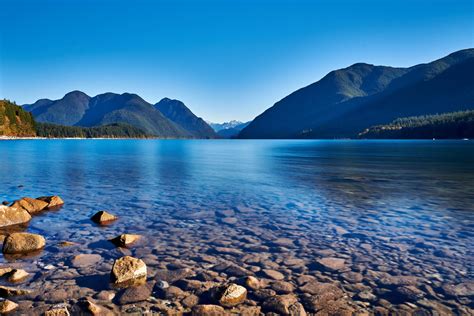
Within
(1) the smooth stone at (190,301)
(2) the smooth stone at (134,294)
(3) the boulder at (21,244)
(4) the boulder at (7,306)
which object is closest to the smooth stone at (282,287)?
(1) the smooth stone at (190,301)

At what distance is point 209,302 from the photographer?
9.26m

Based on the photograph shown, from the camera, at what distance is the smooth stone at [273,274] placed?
1098 centimetres

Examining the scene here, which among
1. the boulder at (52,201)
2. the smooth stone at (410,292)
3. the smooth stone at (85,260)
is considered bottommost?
the smooth stone at (410,292)

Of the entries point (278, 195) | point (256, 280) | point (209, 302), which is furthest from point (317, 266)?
point (278, 195)

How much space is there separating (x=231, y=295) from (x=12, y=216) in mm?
14942

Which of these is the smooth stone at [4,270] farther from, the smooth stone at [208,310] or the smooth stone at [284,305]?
the smooth stone at [284,305]

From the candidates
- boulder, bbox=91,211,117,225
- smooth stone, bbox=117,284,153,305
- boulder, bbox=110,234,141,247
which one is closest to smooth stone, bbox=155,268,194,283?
smooth stone, bbox=117,284,153,305

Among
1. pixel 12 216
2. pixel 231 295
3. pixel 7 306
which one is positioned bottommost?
pixel 231 295

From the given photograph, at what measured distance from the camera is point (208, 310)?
8727 millimetres

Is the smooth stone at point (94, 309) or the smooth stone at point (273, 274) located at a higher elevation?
the smooth stone at point (94, 309)

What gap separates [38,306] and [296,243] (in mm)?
9876

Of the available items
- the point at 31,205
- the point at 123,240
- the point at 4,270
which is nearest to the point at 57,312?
the point at 4,270

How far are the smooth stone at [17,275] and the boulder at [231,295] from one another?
21.5ft

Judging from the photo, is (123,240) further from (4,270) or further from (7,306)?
(7,306)
